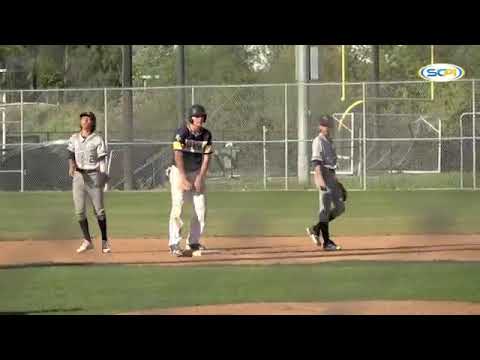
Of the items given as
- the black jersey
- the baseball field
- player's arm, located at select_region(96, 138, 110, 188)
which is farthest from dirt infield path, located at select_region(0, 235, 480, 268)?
the black jersey

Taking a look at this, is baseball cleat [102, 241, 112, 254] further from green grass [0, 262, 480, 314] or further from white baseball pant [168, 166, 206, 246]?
green grass [0, 262, 480, 314]

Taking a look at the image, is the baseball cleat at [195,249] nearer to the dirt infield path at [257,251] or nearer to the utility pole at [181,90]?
the dirt infield path at [257,251]

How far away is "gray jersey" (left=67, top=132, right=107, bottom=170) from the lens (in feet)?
52.7

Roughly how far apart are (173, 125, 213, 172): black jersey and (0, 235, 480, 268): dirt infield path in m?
1.32

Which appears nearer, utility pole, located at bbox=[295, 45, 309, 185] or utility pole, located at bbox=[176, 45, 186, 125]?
utility pole, located at bbox=[295, 45, 309, 185]

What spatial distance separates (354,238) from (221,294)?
6.67 meters

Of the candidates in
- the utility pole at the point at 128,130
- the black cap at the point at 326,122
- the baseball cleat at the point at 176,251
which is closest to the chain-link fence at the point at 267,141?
the utility pole at the point at 128,130

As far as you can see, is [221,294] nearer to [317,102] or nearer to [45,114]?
[317,102]

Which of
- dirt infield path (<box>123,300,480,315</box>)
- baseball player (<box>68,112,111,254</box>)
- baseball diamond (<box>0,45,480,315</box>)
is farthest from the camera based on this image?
baseball player (<box>68,112,111,254</box>)

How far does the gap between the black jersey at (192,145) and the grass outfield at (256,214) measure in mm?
4419

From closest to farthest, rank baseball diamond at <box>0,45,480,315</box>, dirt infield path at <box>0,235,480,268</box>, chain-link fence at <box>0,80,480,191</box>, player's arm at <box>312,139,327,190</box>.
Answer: baseball diamond at <box>0,45,480,315</box>, dirt infield path at <box>0,235,480,268</box>, player's arm at <box>312,139,327,190</box>, chain-link fence at <box>0,80,480,191</box>
